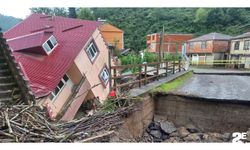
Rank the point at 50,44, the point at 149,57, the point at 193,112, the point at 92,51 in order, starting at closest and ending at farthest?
1. the point at 193,112
2. the point at 149,57
3. the point at 50,44
4. the point at 92,51

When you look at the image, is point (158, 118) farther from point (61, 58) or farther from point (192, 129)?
point (61, 58)

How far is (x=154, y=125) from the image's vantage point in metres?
3.74

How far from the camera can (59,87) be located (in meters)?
5.55

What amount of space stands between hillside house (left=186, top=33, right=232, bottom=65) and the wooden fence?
2752 mm

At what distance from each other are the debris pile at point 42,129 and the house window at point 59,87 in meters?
3.38

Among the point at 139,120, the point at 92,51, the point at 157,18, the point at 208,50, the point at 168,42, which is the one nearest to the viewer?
the point at 139,120

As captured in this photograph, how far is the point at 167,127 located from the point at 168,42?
3476mm

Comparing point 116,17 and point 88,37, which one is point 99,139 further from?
point 88,37

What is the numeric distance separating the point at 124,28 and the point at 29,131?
4.42 metres

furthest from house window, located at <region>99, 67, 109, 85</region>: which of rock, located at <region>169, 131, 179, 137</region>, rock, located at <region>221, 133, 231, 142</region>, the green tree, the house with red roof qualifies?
rock, located at <region>221, 133, 231, 142</region>

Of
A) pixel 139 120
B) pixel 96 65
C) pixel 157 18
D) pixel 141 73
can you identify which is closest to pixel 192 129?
pixel 139 120

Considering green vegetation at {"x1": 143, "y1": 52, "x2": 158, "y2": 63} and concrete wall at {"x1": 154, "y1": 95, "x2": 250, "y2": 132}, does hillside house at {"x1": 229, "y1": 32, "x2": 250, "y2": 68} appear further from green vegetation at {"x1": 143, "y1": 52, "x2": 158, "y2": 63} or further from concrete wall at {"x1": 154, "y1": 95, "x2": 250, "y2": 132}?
concrete wall at {"x1": 154, "y1": 95, "x2": 250, "y2": 132}

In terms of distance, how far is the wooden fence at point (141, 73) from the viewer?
3.61 m
